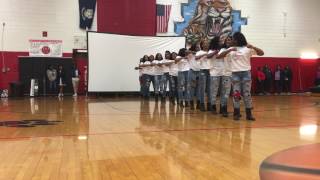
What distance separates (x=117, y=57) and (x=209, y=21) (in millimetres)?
5349

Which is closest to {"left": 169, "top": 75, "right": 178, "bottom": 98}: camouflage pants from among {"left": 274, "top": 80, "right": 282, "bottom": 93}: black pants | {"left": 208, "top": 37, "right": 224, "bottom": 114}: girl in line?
{"left": 208, "top": 37, "right": 224, "bottom": 114}: girl in line

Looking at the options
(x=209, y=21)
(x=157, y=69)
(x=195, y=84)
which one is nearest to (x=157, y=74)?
(x=157, y=69)

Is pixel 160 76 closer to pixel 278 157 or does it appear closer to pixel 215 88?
pixel 215 88

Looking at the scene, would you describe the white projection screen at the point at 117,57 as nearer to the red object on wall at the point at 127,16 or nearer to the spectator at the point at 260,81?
the red object on wall at the point at 127,16

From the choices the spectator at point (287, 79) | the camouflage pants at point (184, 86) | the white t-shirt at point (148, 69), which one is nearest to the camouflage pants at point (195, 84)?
the camouflage pants at point (184, 86)

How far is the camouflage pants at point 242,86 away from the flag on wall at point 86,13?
11.5 m

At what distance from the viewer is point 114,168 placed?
138 inches

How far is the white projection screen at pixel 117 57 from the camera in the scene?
16797mm

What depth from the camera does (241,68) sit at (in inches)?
291

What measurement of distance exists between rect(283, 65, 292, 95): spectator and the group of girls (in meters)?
9.72

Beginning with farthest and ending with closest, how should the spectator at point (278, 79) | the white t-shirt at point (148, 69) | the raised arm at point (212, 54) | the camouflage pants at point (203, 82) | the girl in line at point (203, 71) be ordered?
the spectator at point (278, 79) < the white t-shirt at point (148, 69) < the camouflage pants at point (203, 82) < the girl in line at point (203, 71) < the raised arm at point (212, 54)

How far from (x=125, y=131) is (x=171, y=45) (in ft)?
40.7

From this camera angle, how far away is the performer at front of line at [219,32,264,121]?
738 centimetres

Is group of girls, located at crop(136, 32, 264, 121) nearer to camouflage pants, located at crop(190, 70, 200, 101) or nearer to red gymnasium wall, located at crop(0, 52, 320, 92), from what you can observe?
camouflage pants, located at crop(190, 70, 200, 101)
